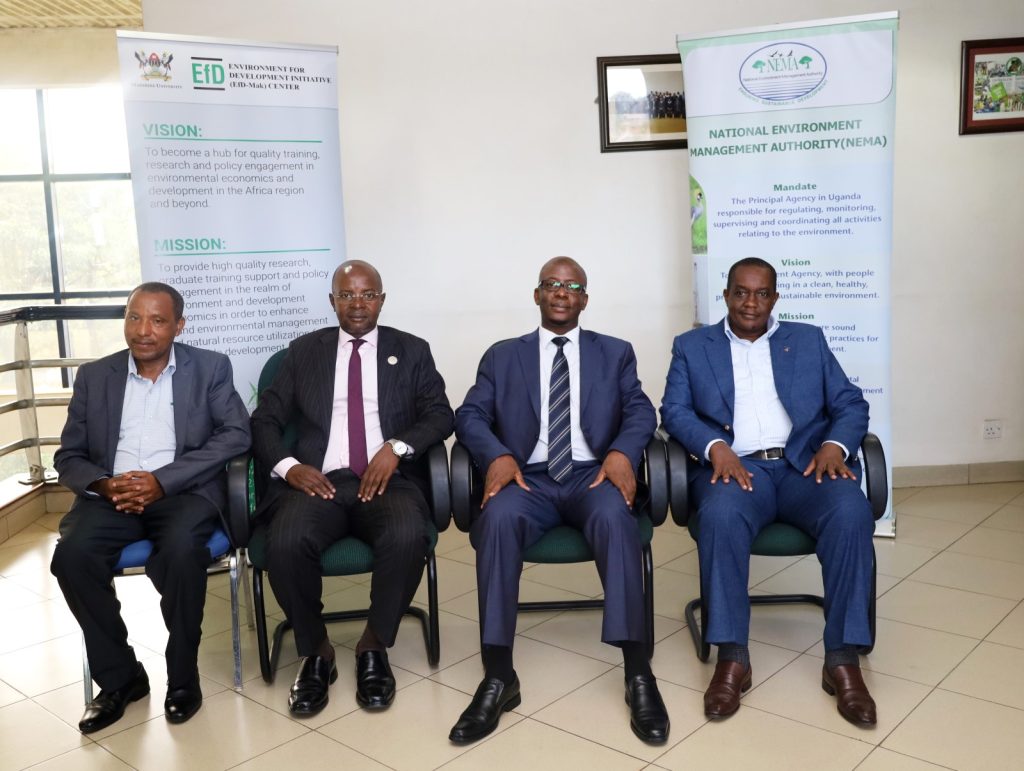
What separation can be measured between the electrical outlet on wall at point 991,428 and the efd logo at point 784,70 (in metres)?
2.26

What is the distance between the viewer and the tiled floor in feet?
8.11

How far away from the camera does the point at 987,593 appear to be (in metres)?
3.53

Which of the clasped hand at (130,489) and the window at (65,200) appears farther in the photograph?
the window at (65,200)

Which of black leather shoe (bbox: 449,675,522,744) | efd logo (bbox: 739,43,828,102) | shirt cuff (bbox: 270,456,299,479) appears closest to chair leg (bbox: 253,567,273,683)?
shirt cuff (bbox: 270,456,299,479)

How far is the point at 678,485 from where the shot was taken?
2.92 m

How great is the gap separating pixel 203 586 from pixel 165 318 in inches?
34.5

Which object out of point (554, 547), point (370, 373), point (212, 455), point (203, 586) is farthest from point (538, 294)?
point (203, 586)

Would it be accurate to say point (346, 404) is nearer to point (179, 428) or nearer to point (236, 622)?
point (179, 428)

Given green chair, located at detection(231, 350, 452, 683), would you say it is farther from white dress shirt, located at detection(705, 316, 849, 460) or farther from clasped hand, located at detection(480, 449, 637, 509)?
white dress shirt, located at detection(705, 316, 849, 460)

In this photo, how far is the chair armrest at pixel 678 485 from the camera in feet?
9.58

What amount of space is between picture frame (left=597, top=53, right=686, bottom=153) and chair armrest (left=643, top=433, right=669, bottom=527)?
7.50 ft

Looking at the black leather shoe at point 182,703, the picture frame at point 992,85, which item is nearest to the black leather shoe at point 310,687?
the black leather shoe at point 182,703

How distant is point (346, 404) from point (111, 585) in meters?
0.95

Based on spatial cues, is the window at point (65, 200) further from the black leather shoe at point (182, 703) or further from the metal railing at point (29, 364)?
the black leather shoe at point (182, 703)
